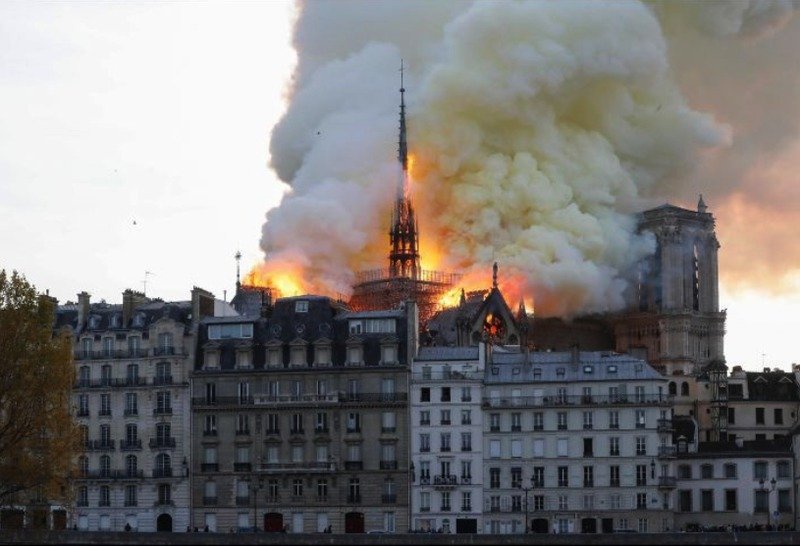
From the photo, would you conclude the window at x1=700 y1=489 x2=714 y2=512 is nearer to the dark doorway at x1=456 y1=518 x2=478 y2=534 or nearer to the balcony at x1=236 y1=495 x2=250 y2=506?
the dark doorway at x1=456 y1=518 x2=478 y2=534

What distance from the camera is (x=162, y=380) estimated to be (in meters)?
135

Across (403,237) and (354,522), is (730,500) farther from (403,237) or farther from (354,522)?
(403,237)

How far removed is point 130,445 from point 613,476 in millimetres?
29535

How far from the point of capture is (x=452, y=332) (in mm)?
160250

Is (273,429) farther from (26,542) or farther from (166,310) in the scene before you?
(26,542)

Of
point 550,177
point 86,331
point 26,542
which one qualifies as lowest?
point 26,542

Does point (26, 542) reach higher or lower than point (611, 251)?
lower

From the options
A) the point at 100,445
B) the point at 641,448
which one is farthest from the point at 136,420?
the point at 641,448

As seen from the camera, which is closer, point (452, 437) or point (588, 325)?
point (452, 437)

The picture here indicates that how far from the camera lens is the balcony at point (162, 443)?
134250 millimetres

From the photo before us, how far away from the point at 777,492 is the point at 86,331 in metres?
43.4

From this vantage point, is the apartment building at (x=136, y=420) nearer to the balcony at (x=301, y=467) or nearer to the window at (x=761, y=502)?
the balcony at (x=301, y=467)

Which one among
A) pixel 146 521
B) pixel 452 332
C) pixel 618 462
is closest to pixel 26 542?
pixel 146 521

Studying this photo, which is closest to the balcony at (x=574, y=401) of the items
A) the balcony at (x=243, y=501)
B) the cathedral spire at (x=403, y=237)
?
the balcony at (x=243, y=501)
